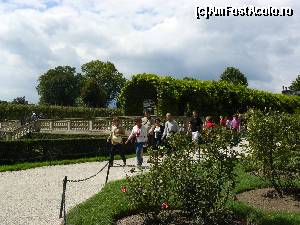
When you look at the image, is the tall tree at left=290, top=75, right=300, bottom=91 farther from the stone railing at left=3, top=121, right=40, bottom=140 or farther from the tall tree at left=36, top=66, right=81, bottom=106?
the stone railing at left=3, top=121, right=40, bottom=140

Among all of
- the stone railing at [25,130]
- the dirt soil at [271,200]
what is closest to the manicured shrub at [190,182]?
the dirt soil at [271,200]

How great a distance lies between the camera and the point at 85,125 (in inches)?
1403

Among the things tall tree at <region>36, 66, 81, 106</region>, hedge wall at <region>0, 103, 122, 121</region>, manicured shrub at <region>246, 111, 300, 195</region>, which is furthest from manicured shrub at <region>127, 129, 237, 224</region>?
tall tree at <region>36, 66, 81, 106</region>

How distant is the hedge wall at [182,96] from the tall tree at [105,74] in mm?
62587

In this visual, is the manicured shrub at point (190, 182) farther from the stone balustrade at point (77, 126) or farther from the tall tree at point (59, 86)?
the tall tree at point (59, 86)

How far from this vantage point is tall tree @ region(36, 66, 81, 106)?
4190 inches

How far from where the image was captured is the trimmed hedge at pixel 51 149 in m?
24.7

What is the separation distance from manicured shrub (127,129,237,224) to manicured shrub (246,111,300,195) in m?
2.47

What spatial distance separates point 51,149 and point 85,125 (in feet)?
32.8

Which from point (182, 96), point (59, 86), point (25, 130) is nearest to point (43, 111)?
point (25, 130)

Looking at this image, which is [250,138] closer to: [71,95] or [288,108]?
[288,108]

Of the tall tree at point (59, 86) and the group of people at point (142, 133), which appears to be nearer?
the group of people at point (142, 133)

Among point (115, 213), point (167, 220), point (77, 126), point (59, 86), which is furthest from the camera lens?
point (59, 86)

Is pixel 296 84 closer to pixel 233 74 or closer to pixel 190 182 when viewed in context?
pixel 233 74
